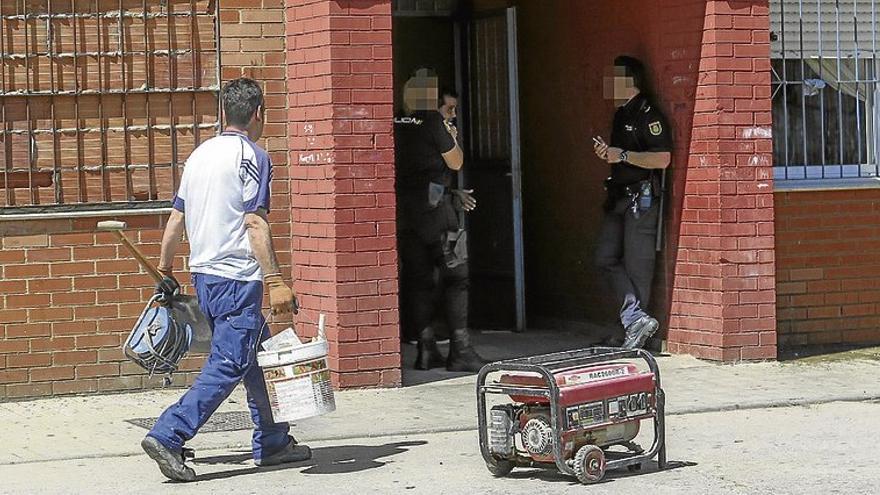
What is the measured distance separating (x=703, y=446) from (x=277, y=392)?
2.42m

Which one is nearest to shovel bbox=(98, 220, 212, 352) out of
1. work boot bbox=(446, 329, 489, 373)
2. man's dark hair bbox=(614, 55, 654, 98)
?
work boot bbox=(446, 329, 489, 373)

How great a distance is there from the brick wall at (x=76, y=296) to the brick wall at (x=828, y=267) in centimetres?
421

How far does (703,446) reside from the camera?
8578 millimetres

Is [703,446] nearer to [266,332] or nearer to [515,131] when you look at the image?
[266,332]

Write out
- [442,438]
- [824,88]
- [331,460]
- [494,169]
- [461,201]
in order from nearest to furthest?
[331,460] → [442,438] → [461,201] → [824,88] → [494,169]

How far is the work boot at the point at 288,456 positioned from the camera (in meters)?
8.21

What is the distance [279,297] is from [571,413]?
4.98ft

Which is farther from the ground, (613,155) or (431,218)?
(613,155)

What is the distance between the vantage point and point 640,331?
11250 mm

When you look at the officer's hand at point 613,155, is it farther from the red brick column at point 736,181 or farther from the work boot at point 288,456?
the work boot at point 288,456

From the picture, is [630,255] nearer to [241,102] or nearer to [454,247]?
[454,247]

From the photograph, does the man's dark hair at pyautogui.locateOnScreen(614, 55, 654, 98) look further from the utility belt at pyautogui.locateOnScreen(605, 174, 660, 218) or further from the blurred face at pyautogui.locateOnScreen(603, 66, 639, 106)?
the utility belt at pyautogui.locateOnScreen(605, 174, 660, 218)

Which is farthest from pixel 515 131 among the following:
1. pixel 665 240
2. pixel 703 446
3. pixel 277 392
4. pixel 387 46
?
pixel 277 392

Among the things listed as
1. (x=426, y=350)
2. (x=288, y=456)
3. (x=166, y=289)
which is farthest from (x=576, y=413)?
(x=426, y=350)
